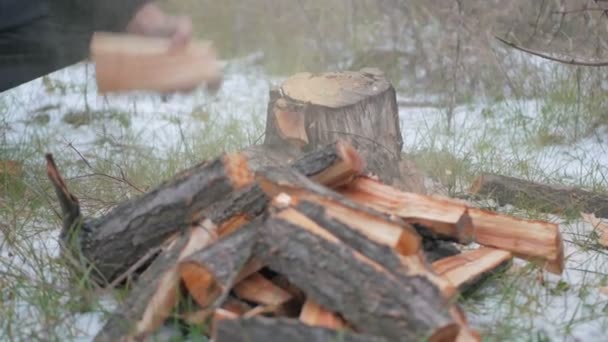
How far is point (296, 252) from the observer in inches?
65.1

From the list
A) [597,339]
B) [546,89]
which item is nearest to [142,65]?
[597,339]

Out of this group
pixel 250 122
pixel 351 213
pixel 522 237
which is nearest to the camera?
pixel 351 213

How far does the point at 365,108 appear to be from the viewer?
8.70ft

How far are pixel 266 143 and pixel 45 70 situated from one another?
42.8 inches

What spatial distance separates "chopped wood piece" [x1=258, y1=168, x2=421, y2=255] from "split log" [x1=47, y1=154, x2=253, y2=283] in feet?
0.43

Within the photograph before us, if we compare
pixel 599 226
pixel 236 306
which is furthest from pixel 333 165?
pixel 599 226

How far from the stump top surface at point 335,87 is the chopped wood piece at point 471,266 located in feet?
2.75

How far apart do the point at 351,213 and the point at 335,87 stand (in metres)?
1.09

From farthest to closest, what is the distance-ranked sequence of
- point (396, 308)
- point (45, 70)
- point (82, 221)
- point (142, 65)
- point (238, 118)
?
point (238, 118) → point (45, 70) → point (142, 65) → point (82, 221) → point (396, 308)

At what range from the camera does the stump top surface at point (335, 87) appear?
264 centimetres

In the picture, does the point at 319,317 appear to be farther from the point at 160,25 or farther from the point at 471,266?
the point at 160,25

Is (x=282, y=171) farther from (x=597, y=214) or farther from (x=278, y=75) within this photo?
(x=278, y=75)

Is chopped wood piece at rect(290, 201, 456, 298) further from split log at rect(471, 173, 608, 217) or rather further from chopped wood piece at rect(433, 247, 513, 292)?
split log at rect(471, 173, 608, 217)

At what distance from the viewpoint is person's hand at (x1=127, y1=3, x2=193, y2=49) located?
8.40 feet
